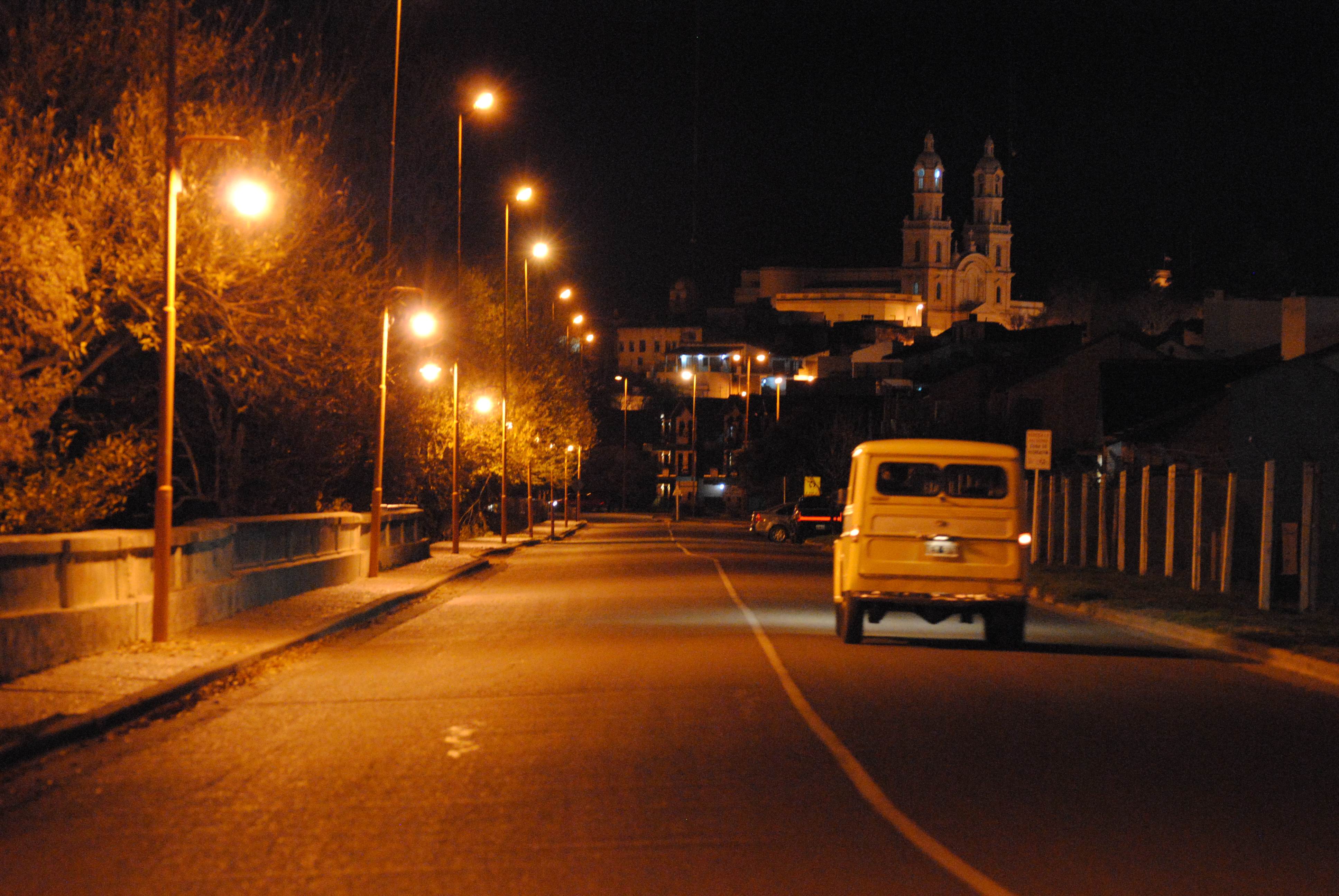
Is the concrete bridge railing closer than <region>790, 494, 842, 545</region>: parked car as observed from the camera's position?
Yes

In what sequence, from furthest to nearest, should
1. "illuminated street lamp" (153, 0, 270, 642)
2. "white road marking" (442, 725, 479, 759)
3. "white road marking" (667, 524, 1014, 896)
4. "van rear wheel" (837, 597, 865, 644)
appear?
"van rear wheel" (837, 597, 865, 644)
"illuminated street lamp" (153, 0, 270, 642)
"white road marking" (442, 725, 479, 759)
"white road marking" (667, 524, 1014, 896)

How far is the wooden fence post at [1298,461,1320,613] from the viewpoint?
22.2 meters

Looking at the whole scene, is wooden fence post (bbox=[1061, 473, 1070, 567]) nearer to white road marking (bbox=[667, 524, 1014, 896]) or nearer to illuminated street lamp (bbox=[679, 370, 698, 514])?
white road marking (bbox=[667, 524, 1014, 896])

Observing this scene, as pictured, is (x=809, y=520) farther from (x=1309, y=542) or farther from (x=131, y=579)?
(x=131, y=579)

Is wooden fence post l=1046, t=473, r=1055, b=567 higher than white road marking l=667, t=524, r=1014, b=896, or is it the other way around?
wooden fence post l=1046, t=473, r=1055, b=567

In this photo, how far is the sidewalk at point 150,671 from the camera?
1149 cm

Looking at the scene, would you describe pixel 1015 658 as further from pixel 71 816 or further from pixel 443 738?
pixel 71 816

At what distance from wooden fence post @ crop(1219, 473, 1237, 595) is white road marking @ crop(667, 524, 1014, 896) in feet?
40.6

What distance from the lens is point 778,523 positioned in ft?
206

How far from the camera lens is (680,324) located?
196 metres

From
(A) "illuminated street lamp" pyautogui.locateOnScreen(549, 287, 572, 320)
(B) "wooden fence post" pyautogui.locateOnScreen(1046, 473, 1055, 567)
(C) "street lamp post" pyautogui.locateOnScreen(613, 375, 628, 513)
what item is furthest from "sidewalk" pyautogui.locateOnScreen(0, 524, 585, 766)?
(C) "street lamp post" pyautogui.locateOnScreen(613, 375, 628, 513)

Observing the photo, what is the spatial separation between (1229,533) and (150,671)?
1803 centimetres

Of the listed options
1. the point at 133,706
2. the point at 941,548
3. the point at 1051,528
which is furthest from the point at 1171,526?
the point at 133,706

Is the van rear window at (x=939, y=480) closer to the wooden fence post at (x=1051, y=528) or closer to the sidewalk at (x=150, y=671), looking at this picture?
the sidewalk at (x=150, y=671)
